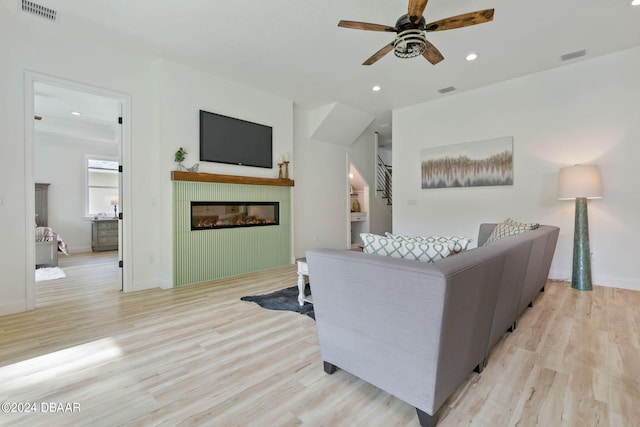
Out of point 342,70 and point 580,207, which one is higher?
point 342,70

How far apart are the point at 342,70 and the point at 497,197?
3019 millimetres

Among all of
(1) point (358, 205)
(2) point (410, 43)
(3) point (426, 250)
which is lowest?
(3) point (426, 250)

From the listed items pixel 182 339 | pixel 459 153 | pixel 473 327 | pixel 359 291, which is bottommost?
pixel 182 339

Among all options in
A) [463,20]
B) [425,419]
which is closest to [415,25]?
[463,20]

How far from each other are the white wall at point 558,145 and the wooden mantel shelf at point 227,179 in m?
2.59

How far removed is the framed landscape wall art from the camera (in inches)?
173

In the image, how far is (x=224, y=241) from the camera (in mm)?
Answer: 4270

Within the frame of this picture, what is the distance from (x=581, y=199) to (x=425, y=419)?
12.0ft

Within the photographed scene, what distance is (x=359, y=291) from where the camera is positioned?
4.70ft

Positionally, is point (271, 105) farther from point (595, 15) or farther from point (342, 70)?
point (595, 15)

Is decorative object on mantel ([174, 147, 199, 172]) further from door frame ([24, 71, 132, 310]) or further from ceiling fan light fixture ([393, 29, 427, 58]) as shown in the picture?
ceiling fan light fixture ([393, 29, 427, 58])

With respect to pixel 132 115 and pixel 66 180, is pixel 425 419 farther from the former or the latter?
pixel 66 180

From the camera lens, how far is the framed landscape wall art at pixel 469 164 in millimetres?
4406

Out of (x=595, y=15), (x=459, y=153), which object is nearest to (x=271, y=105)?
(x=459, y=153)
